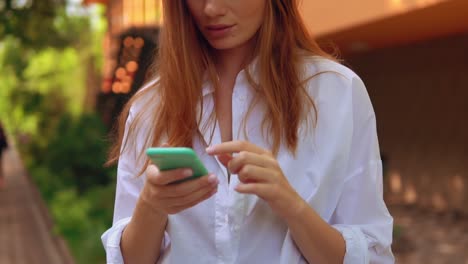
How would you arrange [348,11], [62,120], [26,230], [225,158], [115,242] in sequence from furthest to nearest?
[62,120]
[26,230]
[348,11]
[115,242]
[225,158]

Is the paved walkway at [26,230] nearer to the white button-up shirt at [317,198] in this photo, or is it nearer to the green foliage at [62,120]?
the green foliage at [62,120]

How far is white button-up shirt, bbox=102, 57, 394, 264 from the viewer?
1.47 m

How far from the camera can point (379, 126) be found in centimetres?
1281

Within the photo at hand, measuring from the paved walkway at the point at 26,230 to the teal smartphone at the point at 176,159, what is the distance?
7.80 meters

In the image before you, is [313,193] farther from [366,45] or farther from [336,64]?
[366,45]

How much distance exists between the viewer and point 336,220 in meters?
1.52

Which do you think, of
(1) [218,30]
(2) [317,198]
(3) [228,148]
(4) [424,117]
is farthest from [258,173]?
(4) [424,117]

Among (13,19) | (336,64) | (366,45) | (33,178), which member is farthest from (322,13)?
(33,178)

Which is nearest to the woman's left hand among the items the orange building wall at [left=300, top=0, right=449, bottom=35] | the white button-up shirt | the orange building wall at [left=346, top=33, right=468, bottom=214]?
the white button-up shirt

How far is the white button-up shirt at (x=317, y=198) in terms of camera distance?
1.47 meters

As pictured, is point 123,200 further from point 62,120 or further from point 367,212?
point 62,120

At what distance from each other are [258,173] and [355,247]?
0.89ft

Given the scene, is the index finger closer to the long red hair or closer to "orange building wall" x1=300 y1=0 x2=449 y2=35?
the long red hair

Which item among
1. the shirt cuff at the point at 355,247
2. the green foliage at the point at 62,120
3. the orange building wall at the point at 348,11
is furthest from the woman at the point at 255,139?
the orange building wall at the point at 348,11
